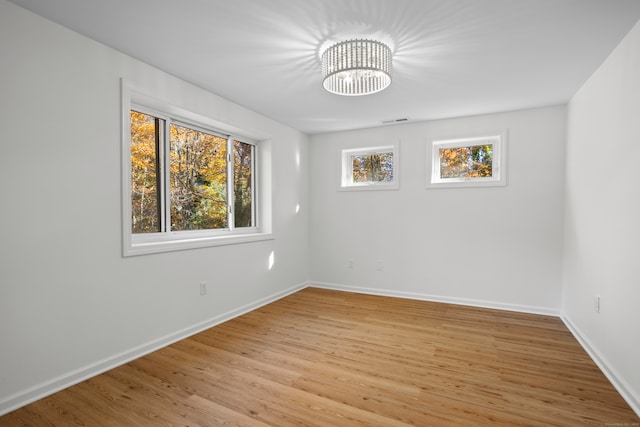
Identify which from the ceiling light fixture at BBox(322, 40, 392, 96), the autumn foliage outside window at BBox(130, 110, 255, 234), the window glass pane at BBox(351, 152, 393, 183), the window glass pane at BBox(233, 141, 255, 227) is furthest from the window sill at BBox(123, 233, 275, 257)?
the ceiling light fixture at BBox(322, 40, 392, 96)

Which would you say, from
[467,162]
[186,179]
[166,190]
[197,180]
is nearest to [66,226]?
[166,190]

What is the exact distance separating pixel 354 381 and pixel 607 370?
1767 millimetres

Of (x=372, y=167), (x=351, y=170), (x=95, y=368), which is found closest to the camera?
(x=95, y=368)

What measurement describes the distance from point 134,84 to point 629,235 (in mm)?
3561

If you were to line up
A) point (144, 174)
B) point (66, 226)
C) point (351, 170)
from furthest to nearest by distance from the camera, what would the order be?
1. point (351, 170)
2. point (144, 174)
3. point (66, 226)

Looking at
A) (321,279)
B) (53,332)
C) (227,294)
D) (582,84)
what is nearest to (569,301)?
(582,84)

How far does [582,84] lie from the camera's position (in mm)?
2836

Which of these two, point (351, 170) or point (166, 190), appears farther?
point (351, 170)

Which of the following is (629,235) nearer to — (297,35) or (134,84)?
(297,35)

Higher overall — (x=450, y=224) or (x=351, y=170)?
(x=351, y=170)

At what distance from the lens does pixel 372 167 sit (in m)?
4.50

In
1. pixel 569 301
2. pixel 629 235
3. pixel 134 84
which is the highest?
pixel 134 84

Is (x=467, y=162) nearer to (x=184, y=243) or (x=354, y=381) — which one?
(x=354, y=381)

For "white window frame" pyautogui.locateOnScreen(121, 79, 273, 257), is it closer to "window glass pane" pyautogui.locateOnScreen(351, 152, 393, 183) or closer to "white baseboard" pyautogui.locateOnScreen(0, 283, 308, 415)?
"white baseboard" pyautogui.locateOnScreen(0, 283, 308, 415)
